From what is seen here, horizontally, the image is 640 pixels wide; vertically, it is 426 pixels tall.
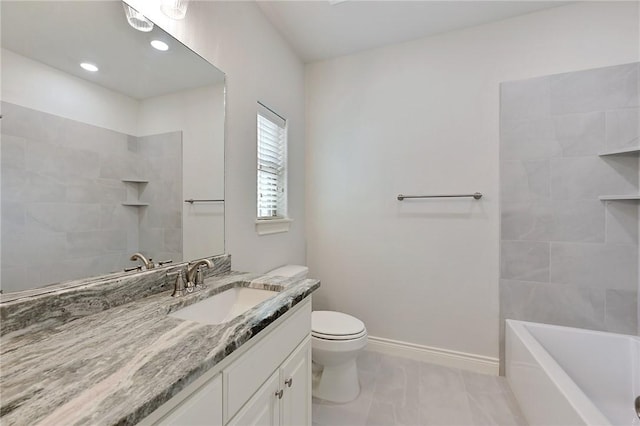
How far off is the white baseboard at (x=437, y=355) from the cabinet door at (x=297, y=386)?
1134mm

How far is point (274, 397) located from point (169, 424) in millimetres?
473

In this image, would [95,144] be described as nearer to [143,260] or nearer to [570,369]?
[143,260]

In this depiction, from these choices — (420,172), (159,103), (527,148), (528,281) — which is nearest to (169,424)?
(159,103)

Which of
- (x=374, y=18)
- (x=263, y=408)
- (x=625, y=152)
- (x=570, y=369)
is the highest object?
(x=374, y=18)

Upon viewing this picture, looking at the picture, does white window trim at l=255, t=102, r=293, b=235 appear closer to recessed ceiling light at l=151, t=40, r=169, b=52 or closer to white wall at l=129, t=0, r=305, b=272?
white wall at l=129, t=0, r=305, b=272

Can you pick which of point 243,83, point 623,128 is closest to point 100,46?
point 243,83

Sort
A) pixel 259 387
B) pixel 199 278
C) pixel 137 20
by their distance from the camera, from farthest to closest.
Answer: pixel 199 278 < pixel 137 20 < pixel 259 387

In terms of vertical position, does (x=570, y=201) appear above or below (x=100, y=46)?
below

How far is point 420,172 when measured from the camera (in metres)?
2.07

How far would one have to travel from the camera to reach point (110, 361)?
605 millimetres

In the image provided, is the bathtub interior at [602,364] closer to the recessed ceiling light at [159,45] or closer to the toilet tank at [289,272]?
the toilet tank at [289,272]

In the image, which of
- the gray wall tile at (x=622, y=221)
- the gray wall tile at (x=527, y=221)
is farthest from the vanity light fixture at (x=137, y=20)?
the gray wall tile at (x=622, y=221)

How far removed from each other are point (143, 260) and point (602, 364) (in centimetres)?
252

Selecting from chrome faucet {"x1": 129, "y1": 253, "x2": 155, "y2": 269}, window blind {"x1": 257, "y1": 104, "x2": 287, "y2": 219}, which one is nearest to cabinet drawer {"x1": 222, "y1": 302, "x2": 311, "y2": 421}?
chrome faucet {"x1": 129, "y1": 253, "x2": 155, "y2": 269}
